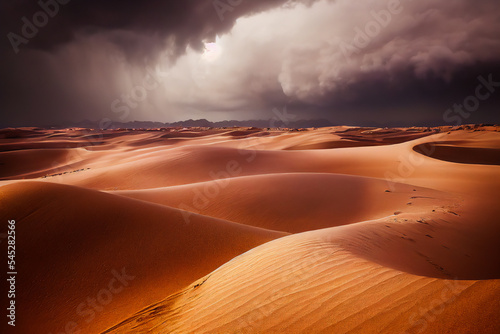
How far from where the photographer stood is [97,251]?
4344mm

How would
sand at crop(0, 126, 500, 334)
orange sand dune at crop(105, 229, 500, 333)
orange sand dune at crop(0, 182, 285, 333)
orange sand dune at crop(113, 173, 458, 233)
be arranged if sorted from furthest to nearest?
orange sand dune at crop(113, 173, 458, 233) → orange sand dune at crop(0, 182, 285, 333) → sand at crop(0, 126, 500, 334) → orange sand dune at crop(105, 229, 500, 333)

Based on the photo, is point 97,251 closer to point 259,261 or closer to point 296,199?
point 259,261

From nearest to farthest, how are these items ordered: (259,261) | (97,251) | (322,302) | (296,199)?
(322,302) → (259,261) → (97,251) → (296,199)

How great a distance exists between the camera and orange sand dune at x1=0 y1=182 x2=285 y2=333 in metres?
3.44

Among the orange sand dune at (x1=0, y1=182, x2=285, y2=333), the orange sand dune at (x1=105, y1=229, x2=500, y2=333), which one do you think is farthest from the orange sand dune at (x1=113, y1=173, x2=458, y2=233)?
the orange sand dune at (x1=105, y1=229, x2=500, y2=333)

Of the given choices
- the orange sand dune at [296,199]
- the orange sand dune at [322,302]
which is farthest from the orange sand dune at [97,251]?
the orange sand dune at [296,199]

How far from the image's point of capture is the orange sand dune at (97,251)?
136 inches

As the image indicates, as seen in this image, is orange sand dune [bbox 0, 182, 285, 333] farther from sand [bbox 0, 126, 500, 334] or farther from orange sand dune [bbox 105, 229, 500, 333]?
orange sand dune [bbox 105, 229, 500, 333]

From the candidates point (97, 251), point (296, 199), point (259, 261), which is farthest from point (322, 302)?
point (296, 199)

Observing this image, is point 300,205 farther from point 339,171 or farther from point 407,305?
point 339,171

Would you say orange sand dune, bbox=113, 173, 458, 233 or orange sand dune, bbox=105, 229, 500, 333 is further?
orange sand dune, bbox=113, 173, 458, 233

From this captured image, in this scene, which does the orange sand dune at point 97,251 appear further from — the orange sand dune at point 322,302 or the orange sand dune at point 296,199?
the orange sand dune at point 296,199

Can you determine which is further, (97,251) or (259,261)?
(97,251)

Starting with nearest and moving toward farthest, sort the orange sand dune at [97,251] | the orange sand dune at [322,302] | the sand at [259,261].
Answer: the orange sand dune at [322,302], the sand at [259,261], the orange sand dune at [97,251]
